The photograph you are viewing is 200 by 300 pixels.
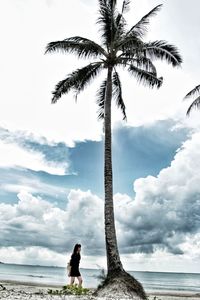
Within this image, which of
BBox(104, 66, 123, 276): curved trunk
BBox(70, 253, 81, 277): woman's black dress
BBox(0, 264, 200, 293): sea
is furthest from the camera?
BBox(0, 264, 200, 293): sea

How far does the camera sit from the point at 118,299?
15445 millimetres

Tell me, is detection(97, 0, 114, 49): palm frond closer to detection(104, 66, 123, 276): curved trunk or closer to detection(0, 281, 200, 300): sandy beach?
detection(104, 66, 123, 276): curved trunk

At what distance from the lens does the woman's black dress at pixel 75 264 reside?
1748 centimetres

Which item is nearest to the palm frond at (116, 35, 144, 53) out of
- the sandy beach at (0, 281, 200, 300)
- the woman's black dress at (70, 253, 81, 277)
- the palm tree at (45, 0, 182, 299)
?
the palm tree at (45, 0, 182, 299)

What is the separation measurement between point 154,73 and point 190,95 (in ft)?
19.4

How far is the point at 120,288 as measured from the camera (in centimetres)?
1661

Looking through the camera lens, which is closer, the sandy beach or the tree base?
the sandy beach

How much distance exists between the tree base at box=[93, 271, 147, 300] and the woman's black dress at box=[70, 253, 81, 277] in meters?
1.10

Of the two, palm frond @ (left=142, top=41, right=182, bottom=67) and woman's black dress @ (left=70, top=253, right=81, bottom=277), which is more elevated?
palm frond @ (left=142, top=41, right=182, bottom=67)

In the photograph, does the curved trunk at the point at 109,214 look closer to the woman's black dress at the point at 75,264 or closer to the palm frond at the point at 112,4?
the woman's black dress at the point at 75,264

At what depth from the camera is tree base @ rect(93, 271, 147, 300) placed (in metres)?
16.3

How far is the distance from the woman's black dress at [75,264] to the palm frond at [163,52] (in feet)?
33.9

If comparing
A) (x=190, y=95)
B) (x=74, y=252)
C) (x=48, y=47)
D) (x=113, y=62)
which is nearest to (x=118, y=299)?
(x=74, y=252)

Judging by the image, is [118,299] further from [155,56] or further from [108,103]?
[155,56]
